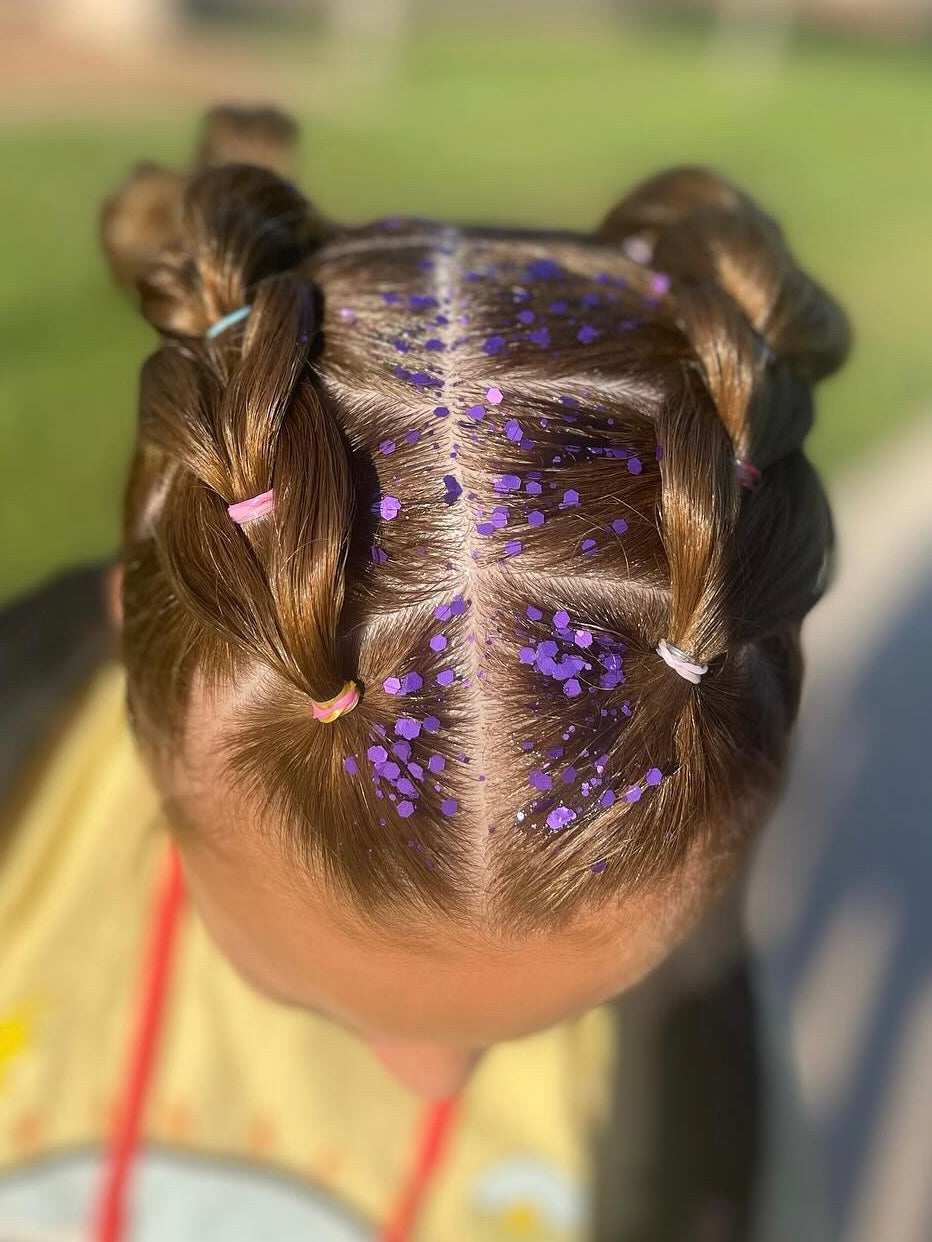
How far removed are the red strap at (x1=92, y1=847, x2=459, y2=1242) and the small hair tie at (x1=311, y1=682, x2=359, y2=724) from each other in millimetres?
402

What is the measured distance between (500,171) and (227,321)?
2500 mm

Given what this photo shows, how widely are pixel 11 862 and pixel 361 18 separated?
4183mm

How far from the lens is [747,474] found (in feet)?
1.28

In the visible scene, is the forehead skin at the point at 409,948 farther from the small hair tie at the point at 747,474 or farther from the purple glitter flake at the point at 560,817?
the small hair tie at the point at 747,474

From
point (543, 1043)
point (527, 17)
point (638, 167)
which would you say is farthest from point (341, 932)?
point (527, 17)

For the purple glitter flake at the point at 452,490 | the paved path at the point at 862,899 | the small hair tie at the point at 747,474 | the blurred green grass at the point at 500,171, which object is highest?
the small hair tie at the point at 747,474

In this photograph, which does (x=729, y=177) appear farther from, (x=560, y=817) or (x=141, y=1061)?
(x=141, y=1061)

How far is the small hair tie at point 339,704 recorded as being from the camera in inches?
14.0

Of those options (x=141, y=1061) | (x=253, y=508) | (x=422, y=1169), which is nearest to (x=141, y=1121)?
(x=141, y=1061)

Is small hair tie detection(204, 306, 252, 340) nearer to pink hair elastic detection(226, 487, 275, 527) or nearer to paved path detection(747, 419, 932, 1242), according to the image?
pink hair elastic detection(226, 487, 275, 527)

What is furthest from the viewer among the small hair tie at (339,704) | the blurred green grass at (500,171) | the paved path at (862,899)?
the blurred green grass at (500,171)

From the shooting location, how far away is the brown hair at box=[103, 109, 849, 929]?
14.2 inches

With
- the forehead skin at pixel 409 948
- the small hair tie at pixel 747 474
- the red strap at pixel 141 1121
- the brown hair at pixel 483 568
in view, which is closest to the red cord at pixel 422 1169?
the red strap at pixel 141 1121

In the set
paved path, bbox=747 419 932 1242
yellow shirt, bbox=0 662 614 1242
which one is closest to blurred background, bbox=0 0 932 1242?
paved path, bbox=747 419 932 1242
